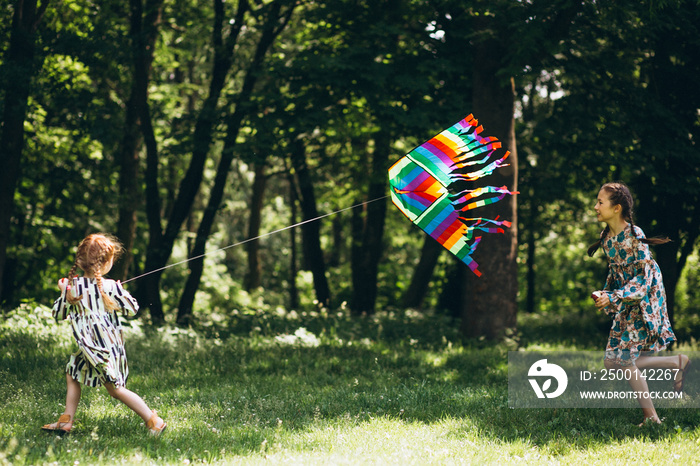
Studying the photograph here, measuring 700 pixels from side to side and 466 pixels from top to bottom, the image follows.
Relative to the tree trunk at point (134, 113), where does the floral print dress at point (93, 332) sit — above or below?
below

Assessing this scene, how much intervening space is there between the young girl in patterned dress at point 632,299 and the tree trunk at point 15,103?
8219 mm

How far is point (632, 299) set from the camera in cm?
502

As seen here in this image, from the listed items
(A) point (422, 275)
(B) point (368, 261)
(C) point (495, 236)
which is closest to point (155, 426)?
(C) point (495, 236)

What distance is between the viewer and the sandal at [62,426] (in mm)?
4566

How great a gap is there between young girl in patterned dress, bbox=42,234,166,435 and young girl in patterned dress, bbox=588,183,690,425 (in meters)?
3.70

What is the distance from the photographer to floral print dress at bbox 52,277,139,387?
4.61 meters

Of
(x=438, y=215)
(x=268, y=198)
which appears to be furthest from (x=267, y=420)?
(x=268, y=198)

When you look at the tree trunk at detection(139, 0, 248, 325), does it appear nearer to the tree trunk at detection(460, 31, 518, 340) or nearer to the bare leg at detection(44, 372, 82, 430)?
the tree trunk at detection(460, 31, 518, 340)

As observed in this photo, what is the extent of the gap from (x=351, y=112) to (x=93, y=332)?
8366 mm

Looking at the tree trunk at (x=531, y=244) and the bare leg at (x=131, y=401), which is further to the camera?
the tree trunk at (x=531, y=244)

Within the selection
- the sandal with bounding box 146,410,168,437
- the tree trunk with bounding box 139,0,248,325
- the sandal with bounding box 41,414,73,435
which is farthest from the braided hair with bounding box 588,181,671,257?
the tree trunk with bounding box 139,0,248,325

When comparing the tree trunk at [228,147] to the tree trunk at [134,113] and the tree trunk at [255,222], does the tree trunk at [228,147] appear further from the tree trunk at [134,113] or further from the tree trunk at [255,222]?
the tree trunk at [255,222]

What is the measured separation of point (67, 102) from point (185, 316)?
4.41 meters

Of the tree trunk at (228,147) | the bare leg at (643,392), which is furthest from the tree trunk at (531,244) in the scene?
the bare leg at (643,392)
